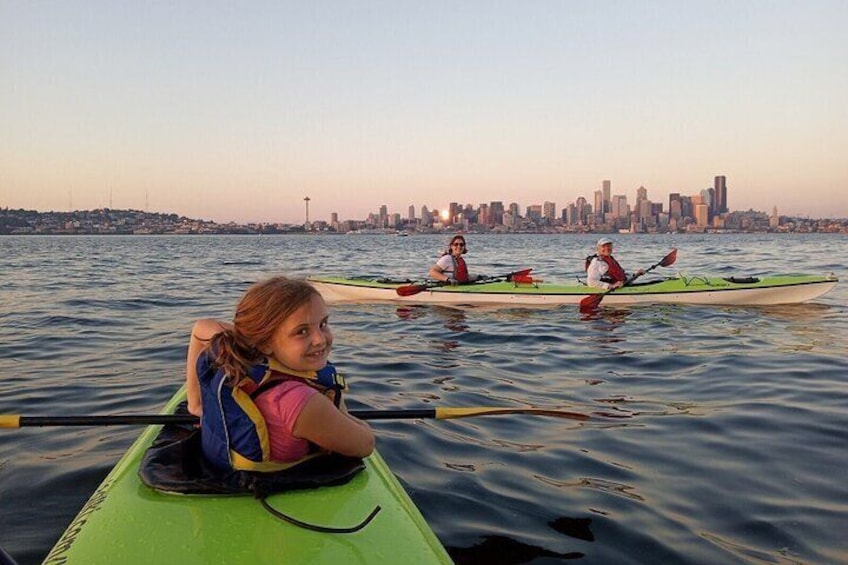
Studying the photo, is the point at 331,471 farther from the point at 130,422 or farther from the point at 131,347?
the point at 131,347

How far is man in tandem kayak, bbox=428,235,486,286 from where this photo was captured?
1353 centimetres

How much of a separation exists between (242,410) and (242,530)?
1.39 feet

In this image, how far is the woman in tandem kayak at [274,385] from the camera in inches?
95.7

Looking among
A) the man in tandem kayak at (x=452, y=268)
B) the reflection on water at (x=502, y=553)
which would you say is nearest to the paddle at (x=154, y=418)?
the reflection on water at (x=502, y=553)

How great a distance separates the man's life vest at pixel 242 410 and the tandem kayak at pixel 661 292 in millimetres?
10567

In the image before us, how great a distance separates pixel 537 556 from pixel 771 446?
2.48 metres

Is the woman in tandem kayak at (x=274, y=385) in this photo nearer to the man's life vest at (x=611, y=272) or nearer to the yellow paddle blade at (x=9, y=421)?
the yellow paddle blade at (x=9, y=421)

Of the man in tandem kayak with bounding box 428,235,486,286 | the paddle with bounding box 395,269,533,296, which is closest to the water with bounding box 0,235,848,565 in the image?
the paddle with bounding box 395,269,533,296

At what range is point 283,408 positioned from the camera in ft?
7.94

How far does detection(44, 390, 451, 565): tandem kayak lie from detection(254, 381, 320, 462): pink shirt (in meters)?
0.21

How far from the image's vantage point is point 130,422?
11.4 ft

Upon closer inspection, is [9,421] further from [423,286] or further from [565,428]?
[423,286]

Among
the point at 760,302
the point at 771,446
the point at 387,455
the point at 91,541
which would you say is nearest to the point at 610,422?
the point at 771,446

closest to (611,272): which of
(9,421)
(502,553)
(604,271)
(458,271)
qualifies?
(604,271)
